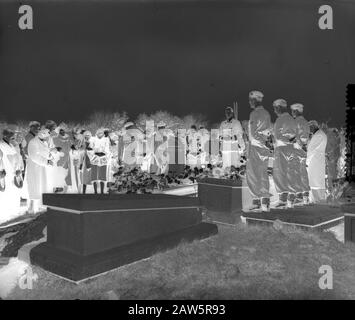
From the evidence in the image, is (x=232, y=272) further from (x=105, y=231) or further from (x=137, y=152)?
(x=137, y=152)

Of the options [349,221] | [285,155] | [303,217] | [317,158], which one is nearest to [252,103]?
[285,155]

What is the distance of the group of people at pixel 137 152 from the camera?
3195mm

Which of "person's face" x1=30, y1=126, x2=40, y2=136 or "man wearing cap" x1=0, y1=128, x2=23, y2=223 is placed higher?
"person's face" x1=30, y1=126, x2=40, y2=136

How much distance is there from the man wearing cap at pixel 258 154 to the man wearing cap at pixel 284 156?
0.10m

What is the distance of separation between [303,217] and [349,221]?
0.39 metres

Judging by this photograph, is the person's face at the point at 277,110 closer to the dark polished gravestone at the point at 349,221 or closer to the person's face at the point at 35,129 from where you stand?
the dark polished gravestone at the point at 349,221

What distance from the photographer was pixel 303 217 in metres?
3.18

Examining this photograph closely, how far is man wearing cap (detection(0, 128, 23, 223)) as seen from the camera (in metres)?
3.19

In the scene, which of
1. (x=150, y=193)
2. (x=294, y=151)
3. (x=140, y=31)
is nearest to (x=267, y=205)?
(x=294, y=151)

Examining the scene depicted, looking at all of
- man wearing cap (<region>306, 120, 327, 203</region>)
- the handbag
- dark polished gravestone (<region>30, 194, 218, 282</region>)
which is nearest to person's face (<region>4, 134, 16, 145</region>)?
the handbag

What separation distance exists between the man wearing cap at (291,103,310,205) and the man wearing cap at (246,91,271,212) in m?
0.25

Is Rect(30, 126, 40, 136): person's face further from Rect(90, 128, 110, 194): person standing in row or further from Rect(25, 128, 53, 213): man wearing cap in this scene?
Rect(90, 128, 110, 194): person standing in row

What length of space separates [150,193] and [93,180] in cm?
49
